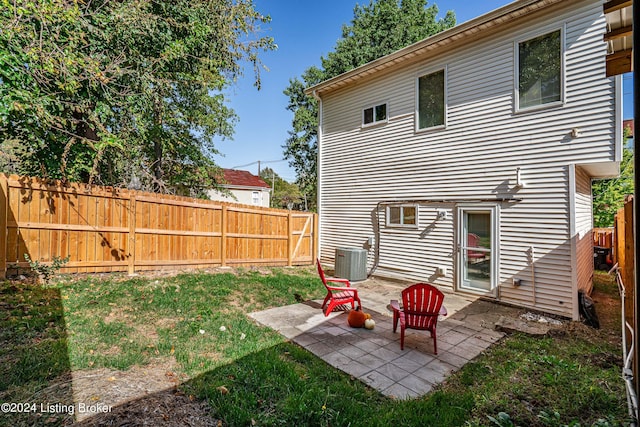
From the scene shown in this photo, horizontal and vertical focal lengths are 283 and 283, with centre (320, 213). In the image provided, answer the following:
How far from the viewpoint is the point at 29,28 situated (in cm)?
470

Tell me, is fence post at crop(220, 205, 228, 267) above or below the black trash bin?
above

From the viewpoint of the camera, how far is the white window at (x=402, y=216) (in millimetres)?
8005

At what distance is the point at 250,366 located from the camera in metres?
3.45

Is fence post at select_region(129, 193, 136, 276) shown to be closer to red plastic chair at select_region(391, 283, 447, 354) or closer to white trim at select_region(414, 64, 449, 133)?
red plastic chair at select_region(391, 283, 447, 354)

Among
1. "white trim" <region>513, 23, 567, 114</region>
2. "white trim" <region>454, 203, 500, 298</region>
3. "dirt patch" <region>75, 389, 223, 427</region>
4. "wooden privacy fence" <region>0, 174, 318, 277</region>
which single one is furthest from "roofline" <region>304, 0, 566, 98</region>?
"dirt patch" <region>75, 389, 223, 427</region>

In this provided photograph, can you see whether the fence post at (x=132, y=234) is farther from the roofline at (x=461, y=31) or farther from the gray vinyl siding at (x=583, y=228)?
the gray vinyl siding at (x=583, y=228)

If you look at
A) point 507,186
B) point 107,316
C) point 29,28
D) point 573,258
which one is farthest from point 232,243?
point 573,258

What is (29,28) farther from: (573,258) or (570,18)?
(573,258)

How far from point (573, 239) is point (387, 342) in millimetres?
4275

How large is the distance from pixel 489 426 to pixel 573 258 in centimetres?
458

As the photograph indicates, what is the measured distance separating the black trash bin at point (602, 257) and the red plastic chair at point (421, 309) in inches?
411

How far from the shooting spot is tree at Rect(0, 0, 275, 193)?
4.69 metres

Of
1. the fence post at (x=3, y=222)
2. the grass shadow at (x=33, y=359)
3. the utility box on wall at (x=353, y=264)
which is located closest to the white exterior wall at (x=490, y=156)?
the utility box on wall at (x=353, y=264)

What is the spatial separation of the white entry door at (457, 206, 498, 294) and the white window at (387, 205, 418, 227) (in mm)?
1256
